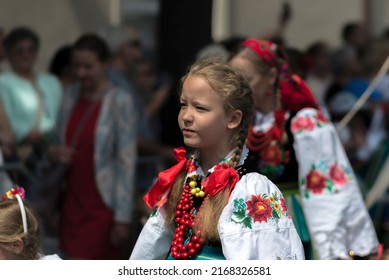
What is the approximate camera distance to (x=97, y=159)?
679 cm

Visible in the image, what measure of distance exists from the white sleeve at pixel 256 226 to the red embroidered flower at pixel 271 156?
4.17 feet

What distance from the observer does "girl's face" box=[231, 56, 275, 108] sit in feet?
16.7

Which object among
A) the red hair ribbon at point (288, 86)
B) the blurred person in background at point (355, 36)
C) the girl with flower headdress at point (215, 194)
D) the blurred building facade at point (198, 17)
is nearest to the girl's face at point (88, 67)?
the blurred building facade at point (198, 17)

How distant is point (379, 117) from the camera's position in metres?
8.87

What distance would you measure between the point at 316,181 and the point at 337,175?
12cm

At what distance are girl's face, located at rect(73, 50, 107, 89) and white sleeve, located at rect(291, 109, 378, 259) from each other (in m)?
1.82

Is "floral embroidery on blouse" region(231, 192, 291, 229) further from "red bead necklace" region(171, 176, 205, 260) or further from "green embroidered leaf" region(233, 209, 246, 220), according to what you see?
"red bead necklace" region(171, 176, 205, 260)

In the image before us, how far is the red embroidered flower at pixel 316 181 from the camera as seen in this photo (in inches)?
204

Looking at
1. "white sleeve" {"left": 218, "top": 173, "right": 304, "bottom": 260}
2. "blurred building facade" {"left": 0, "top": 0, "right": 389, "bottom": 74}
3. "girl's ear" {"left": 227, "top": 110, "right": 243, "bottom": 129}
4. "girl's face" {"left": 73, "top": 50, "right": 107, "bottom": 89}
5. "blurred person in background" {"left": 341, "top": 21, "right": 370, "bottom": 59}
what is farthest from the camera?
"blurred person in background" {"left": 341, "top": 21, "right": 370, "bottom": 59}

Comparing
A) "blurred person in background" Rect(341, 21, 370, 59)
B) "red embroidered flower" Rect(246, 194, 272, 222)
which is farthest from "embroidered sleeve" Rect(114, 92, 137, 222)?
"blurred person in background" Rect(341, 21, 370, 59)

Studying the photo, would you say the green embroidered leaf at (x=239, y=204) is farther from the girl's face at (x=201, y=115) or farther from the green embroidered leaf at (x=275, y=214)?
the girl's face at (x=201, y=115)

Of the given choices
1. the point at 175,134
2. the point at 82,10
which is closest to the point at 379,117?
the point at 175,134

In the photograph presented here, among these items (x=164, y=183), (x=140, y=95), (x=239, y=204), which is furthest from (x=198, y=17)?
(x=239, y=204)

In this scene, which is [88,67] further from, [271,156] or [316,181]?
[316,181]
